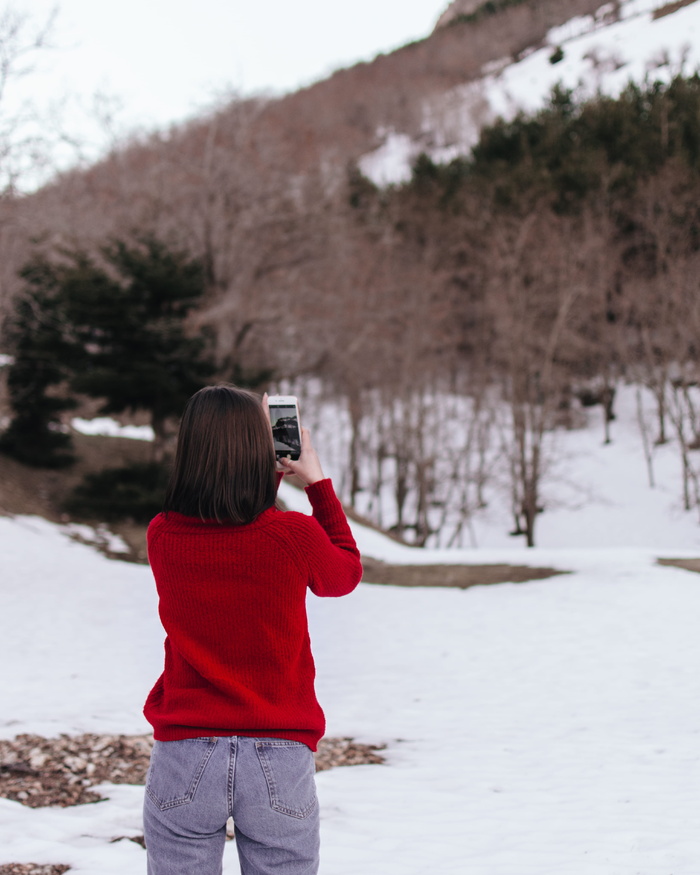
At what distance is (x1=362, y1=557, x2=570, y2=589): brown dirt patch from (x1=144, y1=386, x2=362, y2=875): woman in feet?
37.4

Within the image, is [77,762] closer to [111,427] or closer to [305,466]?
[305,466]

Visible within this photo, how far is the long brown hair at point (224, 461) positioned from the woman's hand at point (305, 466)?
0.54 feet

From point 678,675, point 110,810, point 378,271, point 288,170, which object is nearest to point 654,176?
point 378,271

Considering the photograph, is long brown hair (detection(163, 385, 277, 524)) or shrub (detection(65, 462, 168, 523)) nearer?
long brown hair (detection(163, 385, 277, 524))

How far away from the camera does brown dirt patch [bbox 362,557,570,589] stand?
12.8m

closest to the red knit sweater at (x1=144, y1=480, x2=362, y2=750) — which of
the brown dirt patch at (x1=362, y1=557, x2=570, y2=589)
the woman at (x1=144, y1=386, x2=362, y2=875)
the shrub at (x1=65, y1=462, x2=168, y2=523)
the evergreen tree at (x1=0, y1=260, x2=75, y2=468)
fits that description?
the woman at (x1=144, y1=386, x2=362, y2=875)

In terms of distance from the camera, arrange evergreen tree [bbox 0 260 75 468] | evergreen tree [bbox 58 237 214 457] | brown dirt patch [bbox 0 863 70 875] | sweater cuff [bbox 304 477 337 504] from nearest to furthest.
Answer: sweater cuff [bbox 304 477 337 504] < brown dirt patch [bbox 0 863 70 875] < evergreen tree [bbox 58 237 214 457] < evergreen tree [bbox 0 260 75 468]

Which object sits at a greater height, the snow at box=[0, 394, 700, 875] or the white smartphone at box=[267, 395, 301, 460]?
the white smartphone at box=[267, 395, 301, 460]

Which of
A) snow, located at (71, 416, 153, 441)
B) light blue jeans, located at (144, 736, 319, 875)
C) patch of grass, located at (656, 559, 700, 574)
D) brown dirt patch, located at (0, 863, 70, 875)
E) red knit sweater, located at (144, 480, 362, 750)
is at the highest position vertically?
red knit sweater, located at (144, 480, 362, 750)

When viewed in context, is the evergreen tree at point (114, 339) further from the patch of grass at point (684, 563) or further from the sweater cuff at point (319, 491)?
the sweater cuff at point (319, 491)

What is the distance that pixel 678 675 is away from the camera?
297 inches

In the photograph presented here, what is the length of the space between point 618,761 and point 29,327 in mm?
16983

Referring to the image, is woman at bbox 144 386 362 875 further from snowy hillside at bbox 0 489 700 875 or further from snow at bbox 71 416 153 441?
snow at bbox 71 416 153 441

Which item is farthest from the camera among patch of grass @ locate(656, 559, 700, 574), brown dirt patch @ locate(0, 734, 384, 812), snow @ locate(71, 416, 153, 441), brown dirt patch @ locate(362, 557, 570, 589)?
snow @ locate(71, 416, 153, 441)
